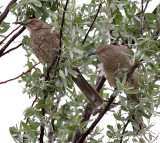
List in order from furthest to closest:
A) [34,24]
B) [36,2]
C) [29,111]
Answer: [34,24], [36,2], [29,111]

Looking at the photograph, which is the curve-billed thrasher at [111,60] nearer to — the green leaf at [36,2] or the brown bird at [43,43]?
the brown bird at [43,43]

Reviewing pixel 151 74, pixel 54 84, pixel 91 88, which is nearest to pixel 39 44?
pixel 91 88

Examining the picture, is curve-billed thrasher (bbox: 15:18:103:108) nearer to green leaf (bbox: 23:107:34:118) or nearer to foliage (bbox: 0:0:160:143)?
foliage (bbox: 0:0:160:143)

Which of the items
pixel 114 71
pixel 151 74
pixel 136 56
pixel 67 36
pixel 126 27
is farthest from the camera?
pixel 114 71

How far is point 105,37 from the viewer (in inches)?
146

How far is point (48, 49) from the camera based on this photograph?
175 inches

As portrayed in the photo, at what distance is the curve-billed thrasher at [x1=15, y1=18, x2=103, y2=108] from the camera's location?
14.3ft

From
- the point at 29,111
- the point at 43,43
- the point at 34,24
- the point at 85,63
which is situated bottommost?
the point at 29,111

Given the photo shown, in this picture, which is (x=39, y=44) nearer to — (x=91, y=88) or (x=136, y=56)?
(x=91, y=88)

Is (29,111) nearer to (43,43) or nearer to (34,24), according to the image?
(43,43)

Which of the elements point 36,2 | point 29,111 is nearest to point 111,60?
point 36,2

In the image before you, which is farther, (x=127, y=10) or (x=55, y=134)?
(x=55, y=134)

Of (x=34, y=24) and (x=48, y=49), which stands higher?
(x=34, y=24)

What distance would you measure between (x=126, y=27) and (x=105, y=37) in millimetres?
429
